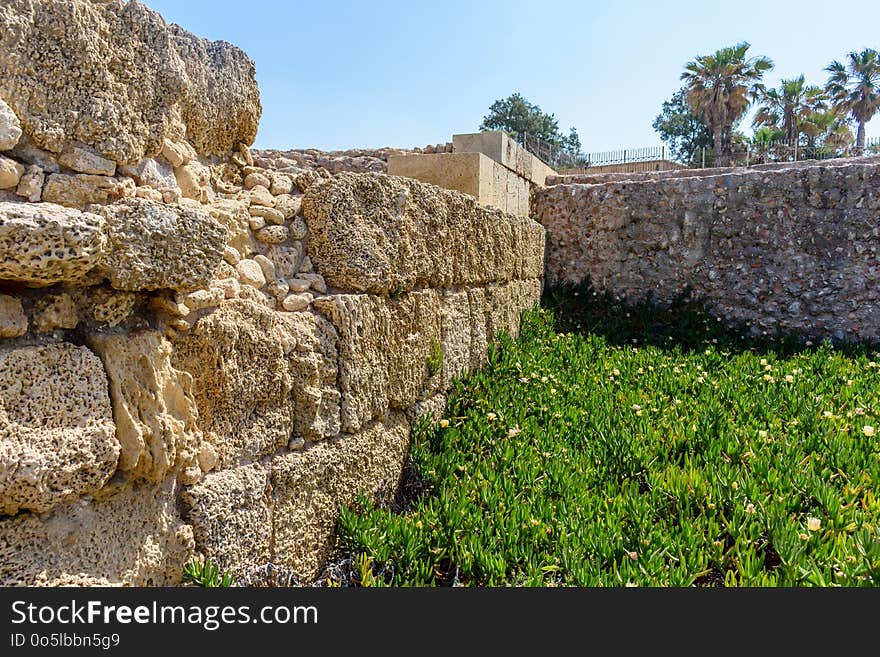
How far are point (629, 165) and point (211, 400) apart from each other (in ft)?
58.4

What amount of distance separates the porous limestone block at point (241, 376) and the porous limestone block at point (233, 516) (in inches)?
3.0

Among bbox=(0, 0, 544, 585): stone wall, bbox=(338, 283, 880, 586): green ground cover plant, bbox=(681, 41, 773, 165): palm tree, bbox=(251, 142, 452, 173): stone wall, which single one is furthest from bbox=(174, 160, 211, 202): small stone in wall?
bbox=(681, 41, 773, 165): palm tree

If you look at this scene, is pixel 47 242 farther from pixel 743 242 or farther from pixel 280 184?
pixel 743 242

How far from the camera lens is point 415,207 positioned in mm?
3350

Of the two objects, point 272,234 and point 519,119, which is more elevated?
point 519,119

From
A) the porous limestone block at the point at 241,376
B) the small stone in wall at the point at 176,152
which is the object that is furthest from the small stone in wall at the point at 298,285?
the small stone in wall at the point at 176,152

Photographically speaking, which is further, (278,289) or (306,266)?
(306,266)

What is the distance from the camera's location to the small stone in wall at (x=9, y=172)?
1.60m

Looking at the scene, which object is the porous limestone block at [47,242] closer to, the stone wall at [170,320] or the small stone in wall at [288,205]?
the stone wall at [170,320]

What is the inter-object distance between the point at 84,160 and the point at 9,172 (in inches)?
8.1

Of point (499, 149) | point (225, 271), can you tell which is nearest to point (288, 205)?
point (225, 271)

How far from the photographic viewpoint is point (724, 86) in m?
23.4

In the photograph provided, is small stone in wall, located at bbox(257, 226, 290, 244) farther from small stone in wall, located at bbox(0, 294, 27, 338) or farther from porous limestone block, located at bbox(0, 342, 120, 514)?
small stone in wall, located at bbox(0, 294, 27, 338)

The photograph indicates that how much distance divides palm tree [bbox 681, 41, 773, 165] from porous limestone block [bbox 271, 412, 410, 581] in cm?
2330
